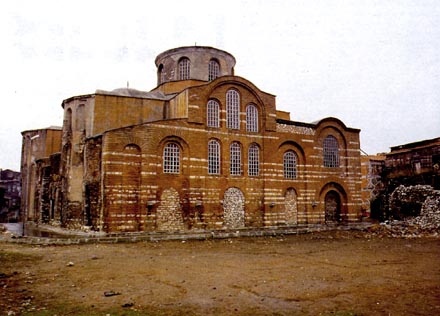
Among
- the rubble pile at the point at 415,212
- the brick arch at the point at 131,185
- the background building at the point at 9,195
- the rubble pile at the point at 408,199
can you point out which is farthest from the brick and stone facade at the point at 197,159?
the background building at the point at 9,195

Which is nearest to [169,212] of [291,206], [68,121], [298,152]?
[291,206]

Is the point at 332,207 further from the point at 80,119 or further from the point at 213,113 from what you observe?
the point at 80,119

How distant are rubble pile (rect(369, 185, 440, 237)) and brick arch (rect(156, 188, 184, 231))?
12.2 m

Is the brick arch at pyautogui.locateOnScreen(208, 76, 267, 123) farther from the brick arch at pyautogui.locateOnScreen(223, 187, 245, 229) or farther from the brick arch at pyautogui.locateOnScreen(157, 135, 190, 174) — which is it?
the brick arch at pyautogui.locateOnScreen(223, 187, 245, 229)

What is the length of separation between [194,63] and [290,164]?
10.5 m

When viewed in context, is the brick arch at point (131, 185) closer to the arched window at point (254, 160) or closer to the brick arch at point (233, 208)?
the brick arch at point (233, 208)

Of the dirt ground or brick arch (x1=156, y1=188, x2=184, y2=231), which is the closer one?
the dirt ground

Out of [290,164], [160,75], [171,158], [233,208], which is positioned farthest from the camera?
[160,75]

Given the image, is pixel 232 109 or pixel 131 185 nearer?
pixel 131 185

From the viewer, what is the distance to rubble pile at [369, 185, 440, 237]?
2208 cm

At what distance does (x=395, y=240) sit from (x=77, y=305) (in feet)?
57.2

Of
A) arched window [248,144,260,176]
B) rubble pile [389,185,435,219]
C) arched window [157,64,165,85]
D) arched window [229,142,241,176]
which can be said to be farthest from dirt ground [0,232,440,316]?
arched window [157,64,165,85]

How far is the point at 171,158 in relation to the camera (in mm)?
22125

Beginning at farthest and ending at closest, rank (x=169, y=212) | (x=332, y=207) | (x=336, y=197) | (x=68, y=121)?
(x=336, y=197) → (x=332, y=207) → (x=68, y=121) → (x=169, y=212)
